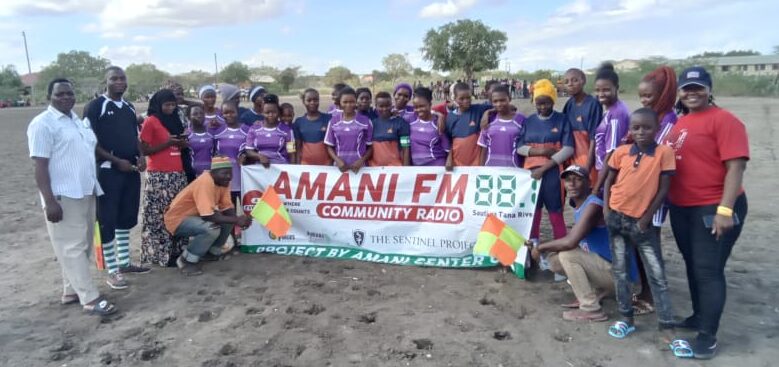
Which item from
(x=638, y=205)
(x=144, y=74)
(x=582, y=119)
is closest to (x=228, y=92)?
(x=582, y=119)

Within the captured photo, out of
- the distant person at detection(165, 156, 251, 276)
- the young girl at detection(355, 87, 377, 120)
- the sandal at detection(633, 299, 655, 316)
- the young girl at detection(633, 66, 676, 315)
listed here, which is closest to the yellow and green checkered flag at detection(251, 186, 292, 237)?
the distant person at detection(165, 156, 251, 276)

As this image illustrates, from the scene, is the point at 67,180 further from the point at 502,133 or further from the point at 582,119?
the point at 582,119

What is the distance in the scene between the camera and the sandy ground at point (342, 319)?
3.83 metres

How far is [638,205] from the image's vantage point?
373 cm

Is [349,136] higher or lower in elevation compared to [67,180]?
higher

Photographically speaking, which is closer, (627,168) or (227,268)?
(627,168)

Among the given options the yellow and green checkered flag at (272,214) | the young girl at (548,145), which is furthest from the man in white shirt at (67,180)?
the young girl at (548,145)

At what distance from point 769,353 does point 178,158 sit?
561 cm

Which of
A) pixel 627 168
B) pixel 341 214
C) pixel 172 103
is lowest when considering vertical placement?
pixel 341 214

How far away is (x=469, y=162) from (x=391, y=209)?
1001 mm

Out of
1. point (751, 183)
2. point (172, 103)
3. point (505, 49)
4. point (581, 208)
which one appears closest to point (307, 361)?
point (581, 208)

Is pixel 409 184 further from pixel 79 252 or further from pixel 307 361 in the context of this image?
pixel 79 252

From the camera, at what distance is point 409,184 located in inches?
231

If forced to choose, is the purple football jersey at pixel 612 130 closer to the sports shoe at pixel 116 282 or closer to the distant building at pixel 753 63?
the sports shoe at pixel 116 282
